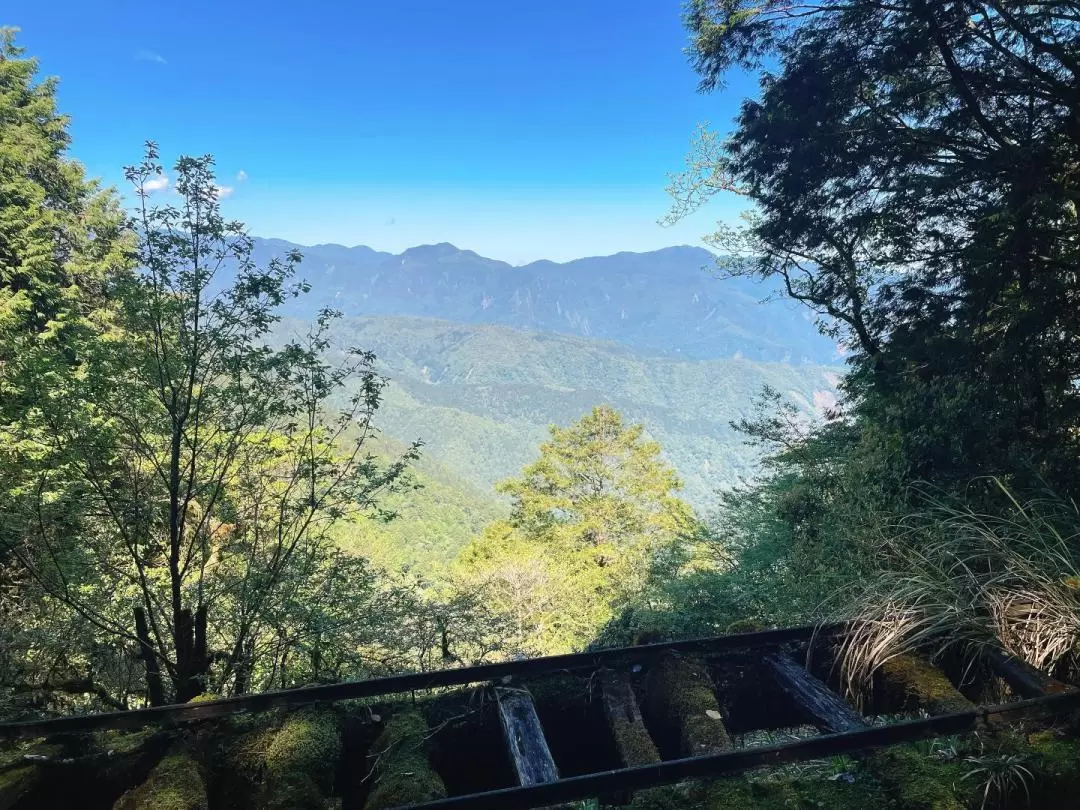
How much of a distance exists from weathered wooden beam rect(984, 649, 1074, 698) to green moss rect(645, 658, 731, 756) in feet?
3.66

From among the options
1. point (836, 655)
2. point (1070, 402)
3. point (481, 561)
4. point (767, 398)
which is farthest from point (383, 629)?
point (481, 561)

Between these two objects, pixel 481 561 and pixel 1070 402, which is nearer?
pixel 1070 402

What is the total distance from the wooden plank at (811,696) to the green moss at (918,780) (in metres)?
0.31

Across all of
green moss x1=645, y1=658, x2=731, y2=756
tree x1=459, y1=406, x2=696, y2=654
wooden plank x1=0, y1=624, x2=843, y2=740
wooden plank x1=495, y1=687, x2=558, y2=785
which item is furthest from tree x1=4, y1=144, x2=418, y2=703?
tree x1=459, y1=406, x2=696, y2=654

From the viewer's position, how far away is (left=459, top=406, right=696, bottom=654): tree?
1884 centimetres

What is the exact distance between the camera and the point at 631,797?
1716 mm

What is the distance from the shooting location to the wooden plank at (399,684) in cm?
214

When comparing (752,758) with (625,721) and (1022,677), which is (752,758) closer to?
(625,721)

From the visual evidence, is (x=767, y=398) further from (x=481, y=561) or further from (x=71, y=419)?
(x=71, y=419)

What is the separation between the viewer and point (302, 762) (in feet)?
6.50

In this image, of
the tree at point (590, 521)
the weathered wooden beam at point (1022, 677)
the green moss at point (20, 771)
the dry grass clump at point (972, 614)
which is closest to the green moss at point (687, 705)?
the dry grass clump at point (972, 614)

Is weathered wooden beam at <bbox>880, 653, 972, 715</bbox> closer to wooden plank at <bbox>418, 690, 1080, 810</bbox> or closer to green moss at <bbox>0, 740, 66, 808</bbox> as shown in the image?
wooden plank at <bbox>418, 690, 1080, 810</bbox>

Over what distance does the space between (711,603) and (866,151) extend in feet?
18.8

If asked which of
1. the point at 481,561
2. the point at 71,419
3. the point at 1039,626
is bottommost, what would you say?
the point at 481,561
